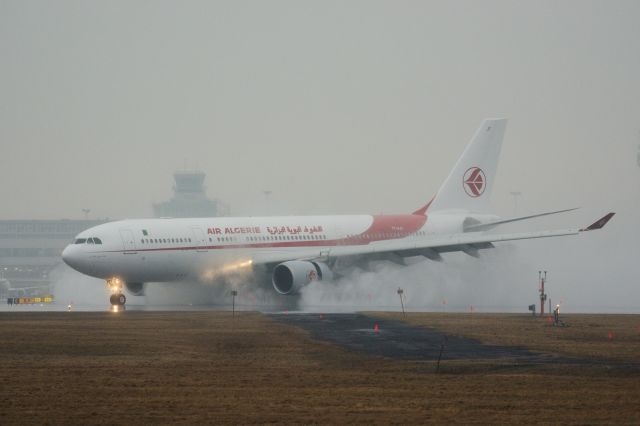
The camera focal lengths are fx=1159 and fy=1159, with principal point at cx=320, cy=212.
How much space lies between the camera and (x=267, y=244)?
68.3 m

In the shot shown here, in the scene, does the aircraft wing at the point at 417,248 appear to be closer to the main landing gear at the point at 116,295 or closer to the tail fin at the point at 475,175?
the main landing gear at the point at 116,295

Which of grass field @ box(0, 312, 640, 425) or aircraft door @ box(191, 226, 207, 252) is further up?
aircraft door @ box(191, 226, 207, 252)

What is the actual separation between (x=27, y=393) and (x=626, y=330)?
81.6 feet

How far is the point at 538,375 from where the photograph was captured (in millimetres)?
28422

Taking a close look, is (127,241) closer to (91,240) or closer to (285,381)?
(91,240)

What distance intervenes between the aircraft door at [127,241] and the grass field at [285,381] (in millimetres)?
18964

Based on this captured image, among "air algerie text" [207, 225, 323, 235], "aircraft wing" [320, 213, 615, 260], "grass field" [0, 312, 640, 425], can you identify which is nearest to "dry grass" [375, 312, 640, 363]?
"grass field" [0, 312, 640, 425]

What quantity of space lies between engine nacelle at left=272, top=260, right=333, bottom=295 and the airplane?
55mm

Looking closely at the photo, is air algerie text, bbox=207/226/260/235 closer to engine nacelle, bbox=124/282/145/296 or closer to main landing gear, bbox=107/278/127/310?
engine nacelle, bbox=124/282/145/296

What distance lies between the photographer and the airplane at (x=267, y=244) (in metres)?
62.2

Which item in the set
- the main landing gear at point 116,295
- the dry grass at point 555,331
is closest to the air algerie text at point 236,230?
the main landing gear at point 116,295

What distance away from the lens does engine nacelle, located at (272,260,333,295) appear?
209 ft

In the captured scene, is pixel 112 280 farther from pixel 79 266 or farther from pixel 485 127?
pixel 485 127

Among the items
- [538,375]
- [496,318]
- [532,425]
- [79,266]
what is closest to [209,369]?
[538,375]
